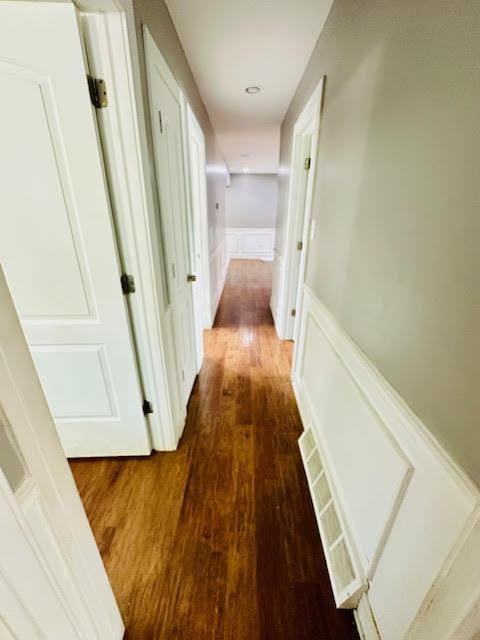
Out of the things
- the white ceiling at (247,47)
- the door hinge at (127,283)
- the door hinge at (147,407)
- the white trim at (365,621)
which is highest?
the white ceiling at (247,47)

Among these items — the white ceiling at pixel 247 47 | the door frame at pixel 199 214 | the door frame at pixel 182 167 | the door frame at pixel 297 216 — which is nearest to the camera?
the door frame at pixel 182 167

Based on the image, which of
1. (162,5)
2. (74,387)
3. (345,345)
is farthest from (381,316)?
(162,5)

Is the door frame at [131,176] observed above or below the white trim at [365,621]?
above

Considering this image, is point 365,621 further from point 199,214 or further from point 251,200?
point 251,200

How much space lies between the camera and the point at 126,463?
1.53m

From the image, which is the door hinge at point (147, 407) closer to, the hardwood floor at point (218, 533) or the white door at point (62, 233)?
A: the white door at point (62, 233)

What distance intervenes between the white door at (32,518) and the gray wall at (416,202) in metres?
0.89

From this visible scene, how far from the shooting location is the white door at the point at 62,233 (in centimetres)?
86

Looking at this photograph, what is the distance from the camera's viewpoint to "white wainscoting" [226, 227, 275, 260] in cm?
777

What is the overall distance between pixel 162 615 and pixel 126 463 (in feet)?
2.41

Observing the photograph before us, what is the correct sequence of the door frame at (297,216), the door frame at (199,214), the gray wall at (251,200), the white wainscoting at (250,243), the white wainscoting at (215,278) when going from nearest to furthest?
the door frame at (297,216) → the door frame at (199,214) → the white wainscoting at (215,278) → the gray wall at (251,200) → the white wainscoting at (250,243)

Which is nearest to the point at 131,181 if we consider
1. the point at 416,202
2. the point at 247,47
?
the point at 416,202

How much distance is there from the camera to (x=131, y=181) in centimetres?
104

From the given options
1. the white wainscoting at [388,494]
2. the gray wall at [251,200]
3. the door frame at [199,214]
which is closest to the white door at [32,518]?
the white wainscoting at [388,494]
